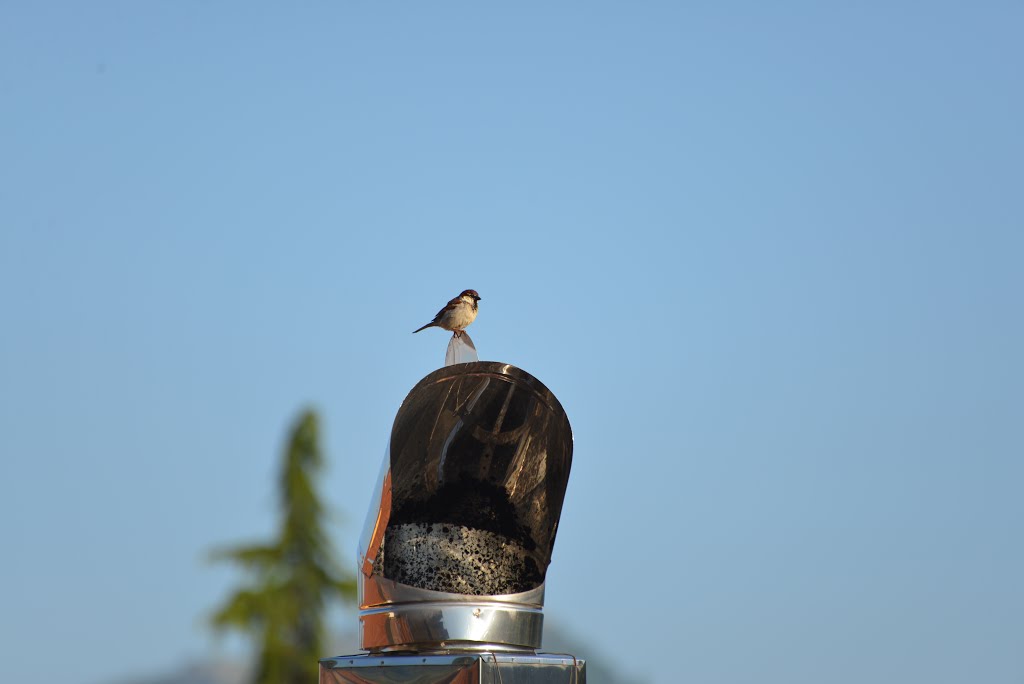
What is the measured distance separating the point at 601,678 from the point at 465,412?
51.2 inches

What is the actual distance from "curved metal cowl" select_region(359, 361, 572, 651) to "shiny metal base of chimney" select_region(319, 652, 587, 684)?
142 mm

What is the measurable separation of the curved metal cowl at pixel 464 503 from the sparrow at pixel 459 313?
0.59 metres

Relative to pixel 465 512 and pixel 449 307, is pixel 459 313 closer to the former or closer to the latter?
pixel 449 307

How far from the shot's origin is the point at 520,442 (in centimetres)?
409

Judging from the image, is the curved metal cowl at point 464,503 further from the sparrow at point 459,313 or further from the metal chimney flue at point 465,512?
the sparrow at point 459,313

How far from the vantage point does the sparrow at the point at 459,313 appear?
4.62 meters

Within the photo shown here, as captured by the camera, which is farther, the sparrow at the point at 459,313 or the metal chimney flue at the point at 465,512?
the sparrow at the point at 459,313

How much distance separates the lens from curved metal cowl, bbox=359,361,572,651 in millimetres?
3980

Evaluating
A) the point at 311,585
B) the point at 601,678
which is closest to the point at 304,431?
the point at 311,585

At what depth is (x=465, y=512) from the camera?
4082 millimetres

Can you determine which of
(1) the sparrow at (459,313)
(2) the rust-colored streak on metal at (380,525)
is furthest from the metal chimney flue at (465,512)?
(1) the sparrow at (459,313)

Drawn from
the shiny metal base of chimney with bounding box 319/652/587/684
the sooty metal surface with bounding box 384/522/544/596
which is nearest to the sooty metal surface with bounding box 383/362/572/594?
the sooty metal surface with bounding box 384/522/544/596

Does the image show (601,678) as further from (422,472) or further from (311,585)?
(311,585)

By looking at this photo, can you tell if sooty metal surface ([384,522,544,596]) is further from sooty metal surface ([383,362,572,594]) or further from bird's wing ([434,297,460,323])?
bird's wing ([434,297,460,323])
